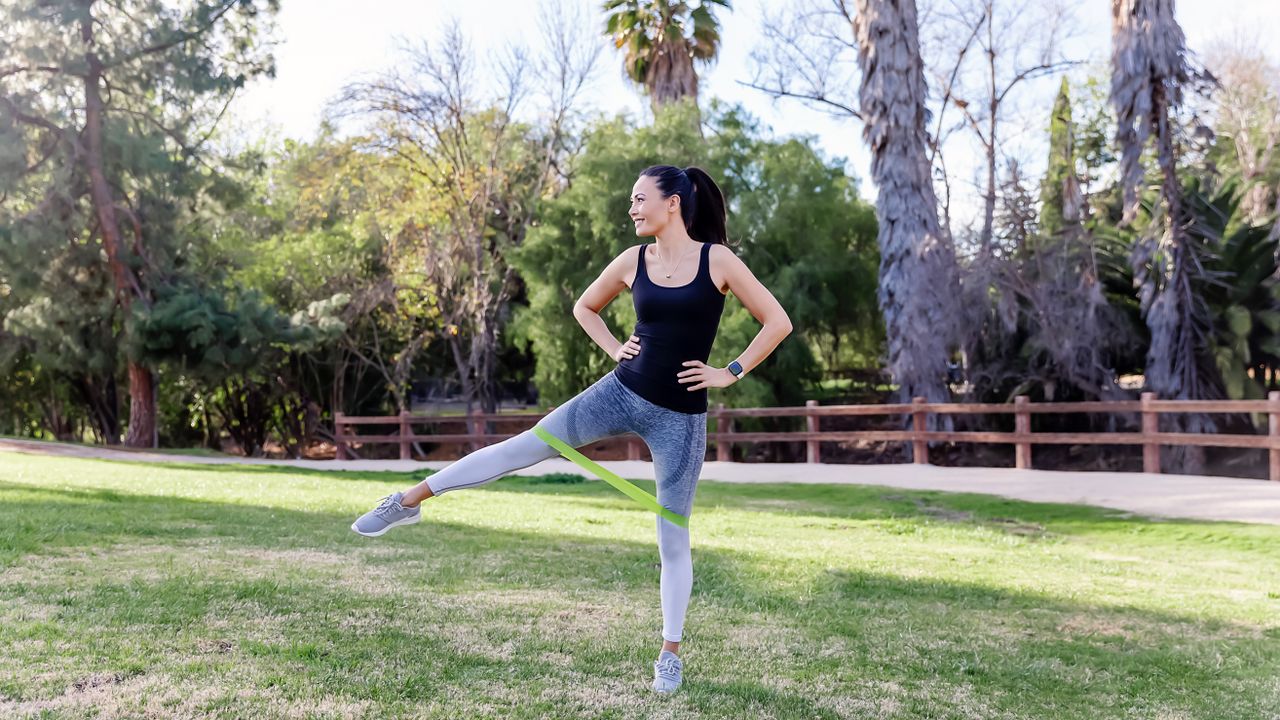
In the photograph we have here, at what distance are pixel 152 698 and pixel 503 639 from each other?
1.43m

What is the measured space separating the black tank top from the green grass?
3.49 ft

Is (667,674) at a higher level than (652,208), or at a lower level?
lower

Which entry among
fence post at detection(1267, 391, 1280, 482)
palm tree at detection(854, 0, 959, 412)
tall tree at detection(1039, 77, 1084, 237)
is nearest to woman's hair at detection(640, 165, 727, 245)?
fence post at detection(1267, 391, 1280, 482)

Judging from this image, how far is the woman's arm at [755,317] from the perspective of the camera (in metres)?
3.72

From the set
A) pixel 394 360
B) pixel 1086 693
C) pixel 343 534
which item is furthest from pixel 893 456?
pixel 1086 693

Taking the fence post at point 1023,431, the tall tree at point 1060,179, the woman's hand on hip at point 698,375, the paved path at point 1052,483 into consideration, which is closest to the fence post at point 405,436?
the paved path at point 1052,483

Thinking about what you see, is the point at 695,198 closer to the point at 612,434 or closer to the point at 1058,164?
the point at 612,434

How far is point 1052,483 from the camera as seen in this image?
43.3 feet

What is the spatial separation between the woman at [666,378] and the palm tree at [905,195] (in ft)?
50.3

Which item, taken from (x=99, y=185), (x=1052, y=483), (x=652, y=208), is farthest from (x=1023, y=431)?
(x=99, y=185)

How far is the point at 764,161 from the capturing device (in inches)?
920

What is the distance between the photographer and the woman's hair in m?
3.91

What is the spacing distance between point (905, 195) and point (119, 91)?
16596mm

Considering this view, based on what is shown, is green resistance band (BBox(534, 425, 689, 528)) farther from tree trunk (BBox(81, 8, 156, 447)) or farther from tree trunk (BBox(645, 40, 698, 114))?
tree trunk (BBox(645, 40, 698, 114))
